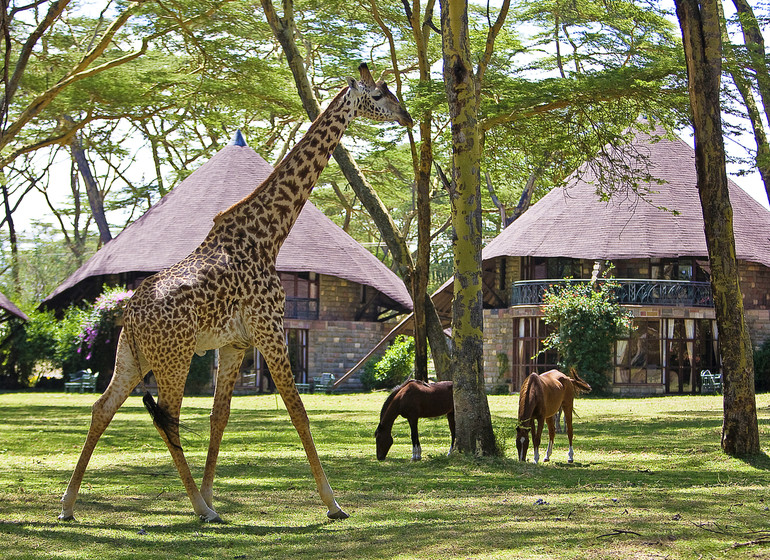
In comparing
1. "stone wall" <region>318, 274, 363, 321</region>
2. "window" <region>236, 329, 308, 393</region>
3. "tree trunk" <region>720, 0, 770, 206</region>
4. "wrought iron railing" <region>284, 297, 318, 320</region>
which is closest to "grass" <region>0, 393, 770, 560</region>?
"tree trunk" <region>720, 0, 770, 206</region>

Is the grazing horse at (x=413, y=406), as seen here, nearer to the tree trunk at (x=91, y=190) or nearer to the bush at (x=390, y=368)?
the bush at (x=390, y=368)

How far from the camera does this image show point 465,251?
12.0 m

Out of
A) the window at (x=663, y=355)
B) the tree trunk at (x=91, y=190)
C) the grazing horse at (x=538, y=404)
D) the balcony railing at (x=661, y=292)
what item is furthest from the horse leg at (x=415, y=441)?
the tree trunk at (x=91, y=190)

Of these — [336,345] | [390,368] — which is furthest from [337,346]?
Result: [390,368]

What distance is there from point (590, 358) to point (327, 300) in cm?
1023

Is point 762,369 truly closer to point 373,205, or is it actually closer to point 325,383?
point 325,383

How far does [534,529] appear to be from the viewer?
723cm

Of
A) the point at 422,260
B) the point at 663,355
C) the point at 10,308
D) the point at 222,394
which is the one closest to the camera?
the point at 222,394

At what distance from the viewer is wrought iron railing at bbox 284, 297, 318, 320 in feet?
114

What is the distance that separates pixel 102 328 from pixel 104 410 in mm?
25700

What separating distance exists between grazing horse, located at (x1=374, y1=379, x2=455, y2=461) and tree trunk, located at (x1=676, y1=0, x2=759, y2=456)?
346cm

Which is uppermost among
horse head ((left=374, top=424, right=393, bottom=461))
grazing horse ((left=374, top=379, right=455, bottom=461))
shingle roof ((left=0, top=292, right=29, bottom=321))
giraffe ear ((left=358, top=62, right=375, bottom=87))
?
giraffe ear ((left=358, top=62, right=375, bottom=87))

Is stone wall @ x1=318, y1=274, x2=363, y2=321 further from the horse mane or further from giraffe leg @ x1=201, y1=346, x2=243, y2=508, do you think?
giraffe leg @ x1=201, y1=346, x2=243, y2=508

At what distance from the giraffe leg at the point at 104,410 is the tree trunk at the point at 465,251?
15.8ft
